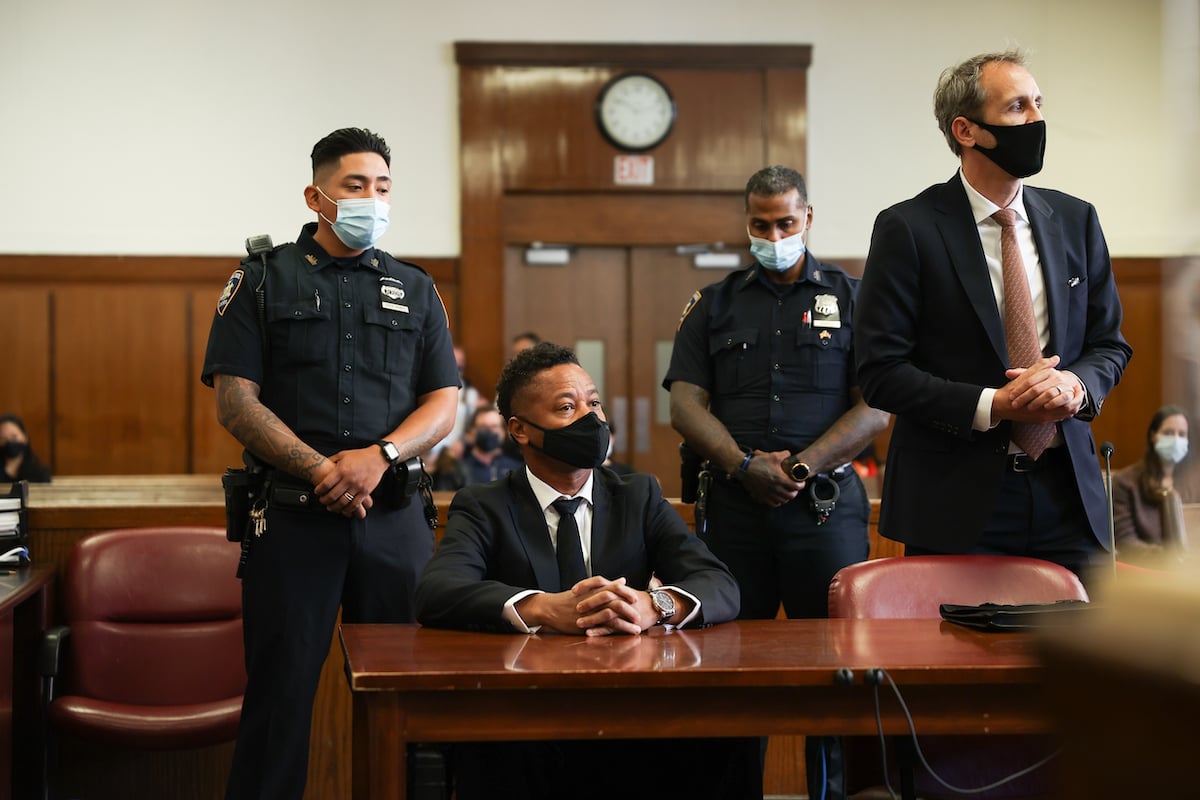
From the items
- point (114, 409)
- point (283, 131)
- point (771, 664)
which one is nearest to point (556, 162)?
point (283, 131)

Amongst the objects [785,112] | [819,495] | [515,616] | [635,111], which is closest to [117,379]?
[635,111]

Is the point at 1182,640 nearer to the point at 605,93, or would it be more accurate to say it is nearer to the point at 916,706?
the point at 916,706

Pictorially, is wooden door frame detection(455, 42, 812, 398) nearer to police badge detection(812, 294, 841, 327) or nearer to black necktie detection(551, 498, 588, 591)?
police badge detection(812, 294, 841, 327)

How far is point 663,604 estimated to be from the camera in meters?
2.09

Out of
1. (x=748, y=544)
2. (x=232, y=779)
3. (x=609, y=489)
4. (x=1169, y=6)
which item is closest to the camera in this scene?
(x=1169, y=6)

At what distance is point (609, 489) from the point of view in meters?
2.49

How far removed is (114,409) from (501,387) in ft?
21.2

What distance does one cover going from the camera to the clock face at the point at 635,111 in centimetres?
830

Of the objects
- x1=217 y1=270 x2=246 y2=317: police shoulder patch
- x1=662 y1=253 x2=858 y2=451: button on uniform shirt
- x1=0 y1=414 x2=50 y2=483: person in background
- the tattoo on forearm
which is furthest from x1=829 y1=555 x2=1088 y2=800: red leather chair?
x1=0 y1=414 x2=50 y2=483: person in background

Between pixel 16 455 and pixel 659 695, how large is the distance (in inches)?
253

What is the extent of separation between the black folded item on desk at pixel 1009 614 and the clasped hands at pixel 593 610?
52cm

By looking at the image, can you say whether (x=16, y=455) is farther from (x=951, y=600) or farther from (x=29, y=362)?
(x=951, y=600)

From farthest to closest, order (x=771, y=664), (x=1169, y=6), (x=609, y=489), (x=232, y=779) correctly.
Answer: (x=232, y=779) → (x=609, y=489) → (x=771, y=664) → (x=1169, y=6)

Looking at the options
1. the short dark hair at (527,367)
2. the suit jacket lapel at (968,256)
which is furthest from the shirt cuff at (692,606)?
the suit jacket lapel at (968,256)
